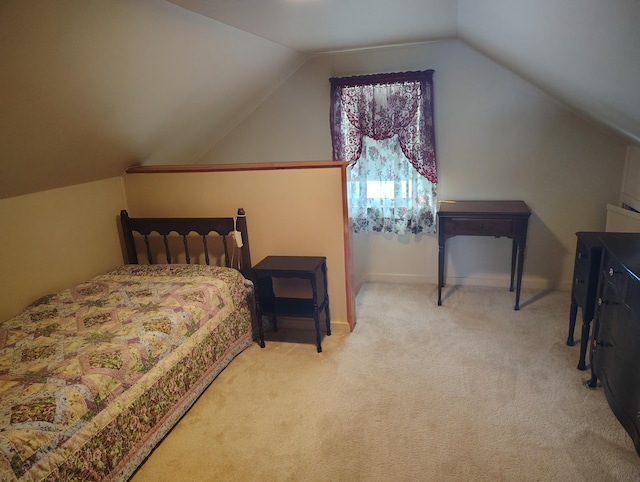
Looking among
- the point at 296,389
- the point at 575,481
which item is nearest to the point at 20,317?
the point at 296,389

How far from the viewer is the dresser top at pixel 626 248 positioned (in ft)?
5.83

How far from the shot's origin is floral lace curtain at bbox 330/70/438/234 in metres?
3.43

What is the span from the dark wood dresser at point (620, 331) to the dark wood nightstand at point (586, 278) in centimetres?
8

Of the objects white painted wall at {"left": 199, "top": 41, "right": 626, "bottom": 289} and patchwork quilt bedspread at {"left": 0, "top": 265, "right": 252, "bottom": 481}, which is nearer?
patchwork quilt bedspread at {"left": 0, "top": 265, "right": 252, "bottom": 481}

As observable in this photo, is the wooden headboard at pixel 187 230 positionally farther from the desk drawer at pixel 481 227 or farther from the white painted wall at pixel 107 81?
the desk drawer at pixel 481 227

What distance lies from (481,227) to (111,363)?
256 cm

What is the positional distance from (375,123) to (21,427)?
119 inches

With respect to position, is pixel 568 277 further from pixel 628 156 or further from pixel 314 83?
pixel 314 83

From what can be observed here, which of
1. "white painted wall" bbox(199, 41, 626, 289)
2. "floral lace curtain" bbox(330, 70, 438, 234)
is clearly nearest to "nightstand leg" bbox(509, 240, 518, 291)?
"white painted wall" bbox(199, 41, 626, 289)

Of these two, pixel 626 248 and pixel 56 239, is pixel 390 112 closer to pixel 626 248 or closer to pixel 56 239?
pixel 626 248

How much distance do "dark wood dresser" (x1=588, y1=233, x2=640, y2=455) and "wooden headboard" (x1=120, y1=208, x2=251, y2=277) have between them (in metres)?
2.15

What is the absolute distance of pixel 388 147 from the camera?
358cm

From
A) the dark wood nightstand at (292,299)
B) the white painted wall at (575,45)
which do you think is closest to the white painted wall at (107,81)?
the dark wood nightstand at (292,299)

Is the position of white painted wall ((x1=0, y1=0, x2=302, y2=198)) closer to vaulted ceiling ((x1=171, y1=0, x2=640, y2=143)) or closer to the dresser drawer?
vaulted ceiling ((x1=171, y1=0, x2=640, y2=143))
